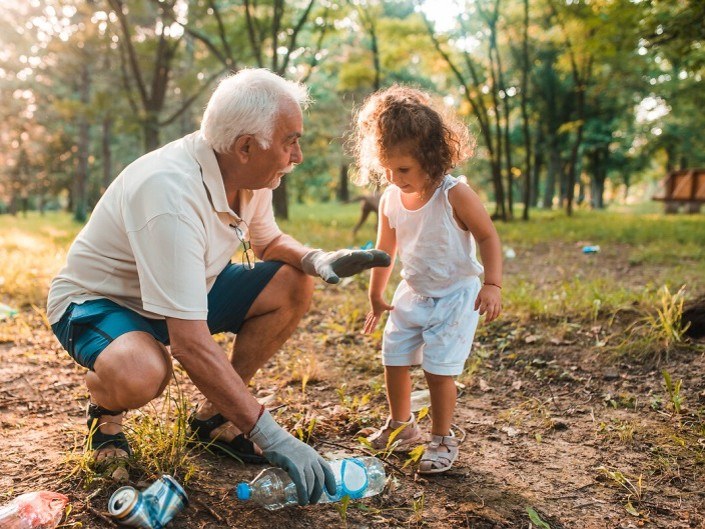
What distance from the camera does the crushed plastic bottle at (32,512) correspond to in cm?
164

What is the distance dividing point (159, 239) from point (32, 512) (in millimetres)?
844

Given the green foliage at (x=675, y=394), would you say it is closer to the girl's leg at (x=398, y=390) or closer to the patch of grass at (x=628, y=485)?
the patch of grass at (x=628, y=485)

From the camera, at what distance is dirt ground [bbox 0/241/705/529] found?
193cm

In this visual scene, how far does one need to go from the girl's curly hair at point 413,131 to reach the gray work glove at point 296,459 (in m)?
1.07

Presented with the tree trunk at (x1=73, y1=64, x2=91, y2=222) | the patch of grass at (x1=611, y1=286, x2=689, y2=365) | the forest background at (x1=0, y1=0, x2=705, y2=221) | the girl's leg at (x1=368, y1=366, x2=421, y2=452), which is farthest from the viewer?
the tree trunk at (x1=73, y1=64, x2=91, y2=222)

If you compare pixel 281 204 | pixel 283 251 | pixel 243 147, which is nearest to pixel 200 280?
pixel 243 147

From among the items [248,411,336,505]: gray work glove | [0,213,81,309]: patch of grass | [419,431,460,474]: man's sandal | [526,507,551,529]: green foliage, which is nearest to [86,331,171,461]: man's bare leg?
[248,411,336,505]: gray work glove

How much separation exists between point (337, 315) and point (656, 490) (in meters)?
2.55

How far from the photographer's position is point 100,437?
2.07 meters

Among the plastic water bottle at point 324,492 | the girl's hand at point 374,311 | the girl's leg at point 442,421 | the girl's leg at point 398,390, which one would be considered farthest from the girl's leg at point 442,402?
the girl's hand at point 374,311

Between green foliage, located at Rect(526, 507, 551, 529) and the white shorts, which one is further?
the white shorts

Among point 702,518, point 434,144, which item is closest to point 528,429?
point 702,518

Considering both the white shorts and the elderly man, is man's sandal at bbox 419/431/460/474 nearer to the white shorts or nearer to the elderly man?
the white shorts

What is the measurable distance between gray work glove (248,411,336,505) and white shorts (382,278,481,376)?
2.07ft
